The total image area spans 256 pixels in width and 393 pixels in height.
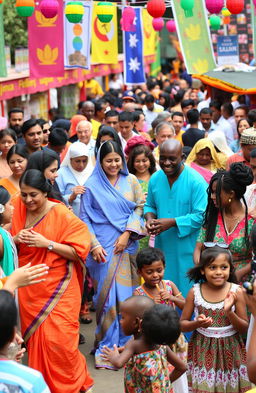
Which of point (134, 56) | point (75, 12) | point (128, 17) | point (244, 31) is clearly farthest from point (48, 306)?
point (244, 31)

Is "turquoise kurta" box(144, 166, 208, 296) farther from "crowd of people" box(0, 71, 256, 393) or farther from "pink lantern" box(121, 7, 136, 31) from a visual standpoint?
"pink lantern" box(121, 7, 136, 31)

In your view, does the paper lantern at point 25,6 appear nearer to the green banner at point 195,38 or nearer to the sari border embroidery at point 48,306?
the green banner at point 195,38

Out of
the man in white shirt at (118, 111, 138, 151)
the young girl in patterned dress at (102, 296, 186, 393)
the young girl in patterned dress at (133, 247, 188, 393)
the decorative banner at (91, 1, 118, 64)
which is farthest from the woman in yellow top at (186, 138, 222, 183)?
the decorative banner at (91, 1, 118, 64)

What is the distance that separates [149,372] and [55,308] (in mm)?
1507

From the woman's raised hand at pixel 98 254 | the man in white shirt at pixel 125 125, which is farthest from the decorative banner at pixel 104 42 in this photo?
the woman's raised hand at pixel 98 254

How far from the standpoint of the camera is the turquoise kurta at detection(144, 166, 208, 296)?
657 centimetres

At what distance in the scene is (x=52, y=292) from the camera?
5.85 meters

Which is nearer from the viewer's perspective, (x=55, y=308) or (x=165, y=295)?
(x=165, y=295)

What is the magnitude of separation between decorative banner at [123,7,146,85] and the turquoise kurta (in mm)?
7591

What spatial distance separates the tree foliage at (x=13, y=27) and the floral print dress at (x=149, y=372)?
15.7 meters

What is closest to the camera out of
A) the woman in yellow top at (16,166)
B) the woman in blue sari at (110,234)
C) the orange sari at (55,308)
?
the orange sari at (55,308)

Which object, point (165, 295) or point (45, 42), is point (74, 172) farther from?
point (45, 42)

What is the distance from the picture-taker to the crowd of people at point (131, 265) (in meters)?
A: 4.54

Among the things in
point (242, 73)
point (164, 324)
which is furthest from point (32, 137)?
point (242, 73)
